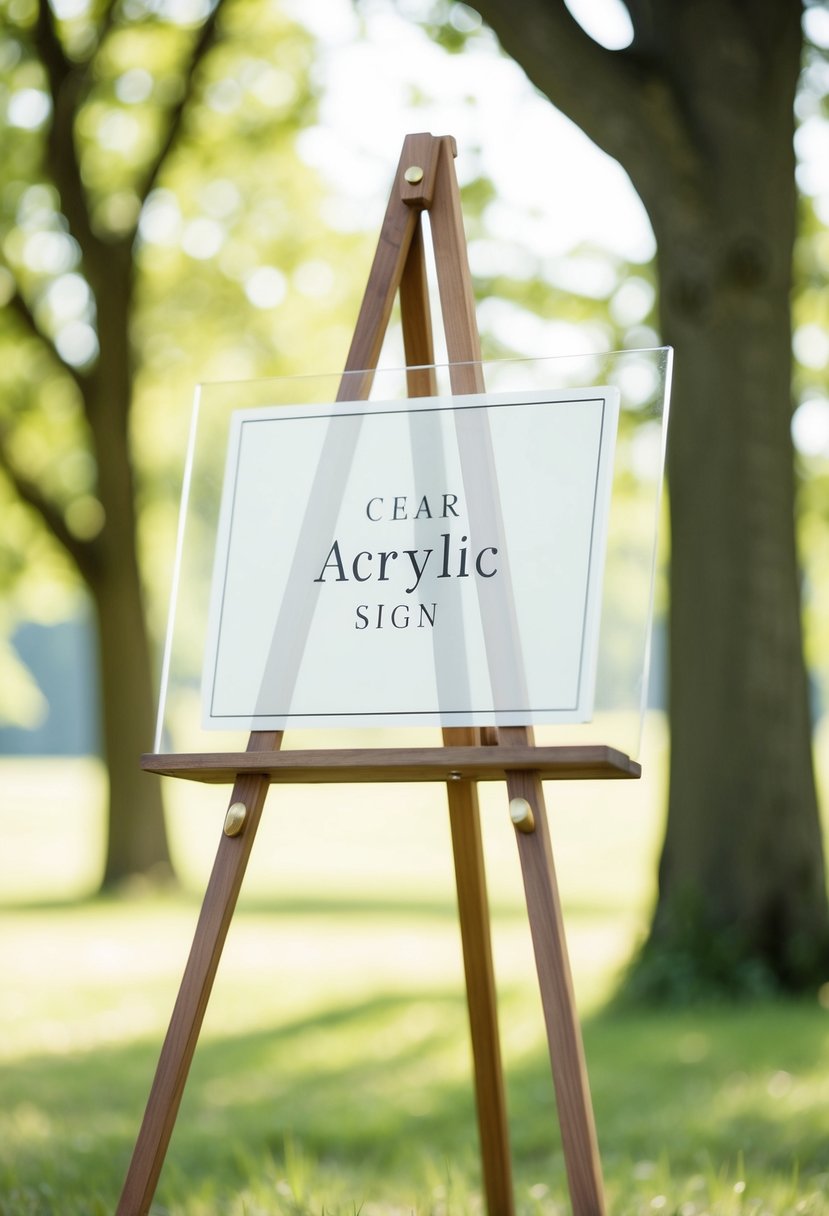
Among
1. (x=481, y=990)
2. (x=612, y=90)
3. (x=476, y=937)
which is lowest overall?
(x=481, y=990)

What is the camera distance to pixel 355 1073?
16.5ft

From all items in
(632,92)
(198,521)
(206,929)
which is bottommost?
(206,929)

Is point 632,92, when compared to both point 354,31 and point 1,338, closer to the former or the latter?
point 354,31

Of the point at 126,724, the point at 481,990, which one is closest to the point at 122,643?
the point at 126,724

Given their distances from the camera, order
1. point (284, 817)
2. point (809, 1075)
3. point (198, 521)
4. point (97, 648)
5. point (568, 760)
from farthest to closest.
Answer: point (284, 817), point (97, 648), point (809, 1075), point (198, 521), point (568, 760)

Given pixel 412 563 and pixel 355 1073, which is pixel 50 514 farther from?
pixel 412 563

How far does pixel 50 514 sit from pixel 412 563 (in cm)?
906

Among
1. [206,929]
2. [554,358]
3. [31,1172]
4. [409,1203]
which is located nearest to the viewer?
[206,929]

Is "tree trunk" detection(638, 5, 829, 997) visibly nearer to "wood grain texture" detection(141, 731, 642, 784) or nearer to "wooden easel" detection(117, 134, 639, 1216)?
"wooden easel" detection(117, 134, 639, 1216)

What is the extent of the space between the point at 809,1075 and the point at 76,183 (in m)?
8.13

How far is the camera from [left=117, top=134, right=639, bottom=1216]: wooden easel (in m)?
2.05

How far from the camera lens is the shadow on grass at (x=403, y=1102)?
3.48m

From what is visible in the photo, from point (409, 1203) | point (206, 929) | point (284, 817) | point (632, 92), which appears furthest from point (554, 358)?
point (284, 817)

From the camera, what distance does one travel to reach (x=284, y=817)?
64.1 feet
